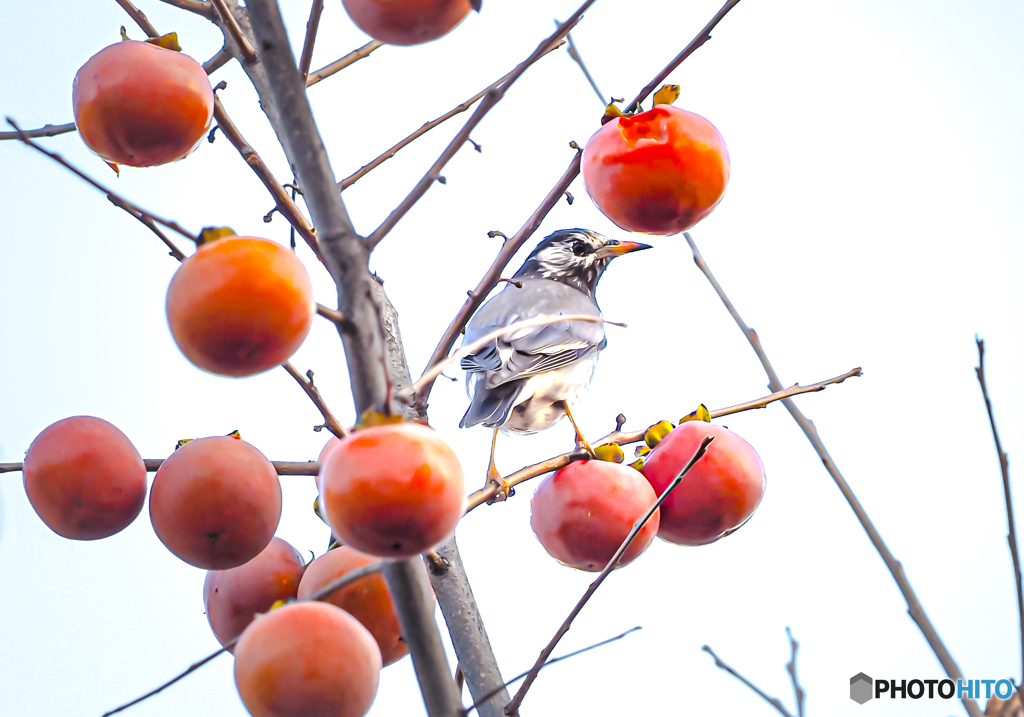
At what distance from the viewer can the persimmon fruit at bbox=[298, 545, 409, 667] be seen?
5.96ft

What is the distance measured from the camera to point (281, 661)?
1294 millimetres

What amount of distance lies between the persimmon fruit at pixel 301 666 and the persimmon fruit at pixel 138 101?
1064 mm

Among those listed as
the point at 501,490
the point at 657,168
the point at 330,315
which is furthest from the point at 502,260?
the point at 330,315

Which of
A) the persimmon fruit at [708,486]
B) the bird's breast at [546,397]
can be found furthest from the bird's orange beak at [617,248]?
the persimmon fruit at [708,486]

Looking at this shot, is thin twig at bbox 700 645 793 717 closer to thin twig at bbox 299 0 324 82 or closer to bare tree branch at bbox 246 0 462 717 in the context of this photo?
bare tree branch at bbox 246 0 462 717

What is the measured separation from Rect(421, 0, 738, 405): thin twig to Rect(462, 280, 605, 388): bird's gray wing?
1.39 meters

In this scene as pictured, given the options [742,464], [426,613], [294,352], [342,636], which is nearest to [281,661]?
[342,636]

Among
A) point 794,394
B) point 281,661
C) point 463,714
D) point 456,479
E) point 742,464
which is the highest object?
point 794,394

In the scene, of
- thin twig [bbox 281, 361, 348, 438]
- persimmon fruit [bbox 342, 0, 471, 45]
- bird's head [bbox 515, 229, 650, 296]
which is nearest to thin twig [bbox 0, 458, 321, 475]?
thin twig [bbox 281, 361, 348, 438]

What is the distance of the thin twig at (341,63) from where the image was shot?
2748 millimetres

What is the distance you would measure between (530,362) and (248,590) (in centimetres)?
196

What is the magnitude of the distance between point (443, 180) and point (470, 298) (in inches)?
24.5

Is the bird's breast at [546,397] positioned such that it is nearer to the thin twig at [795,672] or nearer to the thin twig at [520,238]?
the thin twig at [520,238]

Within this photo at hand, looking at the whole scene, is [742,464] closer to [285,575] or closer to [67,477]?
[285,575]
